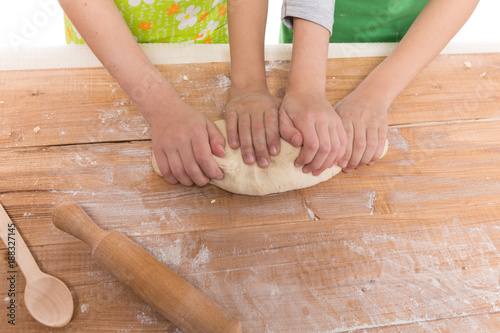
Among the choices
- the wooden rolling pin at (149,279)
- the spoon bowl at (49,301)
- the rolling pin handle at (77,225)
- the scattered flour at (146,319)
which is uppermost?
the rolling pin handle at (77,225)

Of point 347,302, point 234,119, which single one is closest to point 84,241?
point 234,119

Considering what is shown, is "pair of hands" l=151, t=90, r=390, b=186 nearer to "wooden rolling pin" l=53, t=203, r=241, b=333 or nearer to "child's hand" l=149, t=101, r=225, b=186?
"child's hand" l=149, t=101, r=225, b=186

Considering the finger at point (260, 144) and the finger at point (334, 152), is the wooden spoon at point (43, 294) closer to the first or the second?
the finger at point (260, 144)

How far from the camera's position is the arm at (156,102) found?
2.70 ft

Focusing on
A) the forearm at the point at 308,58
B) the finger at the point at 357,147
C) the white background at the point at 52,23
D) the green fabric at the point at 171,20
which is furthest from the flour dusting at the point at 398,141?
the white background at the point at 52,23

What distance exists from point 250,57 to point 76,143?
48 centimetres

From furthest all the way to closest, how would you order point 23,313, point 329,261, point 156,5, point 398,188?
point 156,5
point 398,188
point 329,261
point 23,313

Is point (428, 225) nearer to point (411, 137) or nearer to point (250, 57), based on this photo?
point (411, 137)

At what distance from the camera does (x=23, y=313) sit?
70 cm

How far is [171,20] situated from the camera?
1.15 m

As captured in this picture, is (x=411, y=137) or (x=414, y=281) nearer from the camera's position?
(x=414, y=281)

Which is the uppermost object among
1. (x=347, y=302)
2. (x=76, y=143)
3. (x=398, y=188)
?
(x=76, y=143)

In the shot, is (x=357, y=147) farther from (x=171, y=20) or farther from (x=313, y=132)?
(x=171, y=20)

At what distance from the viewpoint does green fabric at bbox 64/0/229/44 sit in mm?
1084
